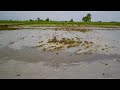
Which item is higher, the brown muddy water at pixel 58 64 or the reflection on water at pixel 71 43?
the reflection on water at pixel 71 43

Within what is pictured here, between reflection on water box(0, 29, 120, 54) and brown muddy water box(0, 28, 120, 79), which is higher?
reflection on water box(0, 29, 120, 54)

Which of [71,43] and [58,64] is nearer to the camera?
[58,64]

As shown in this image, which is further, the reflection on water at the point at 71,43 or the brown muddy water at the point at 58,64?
the reflection on water at the point at 71,43

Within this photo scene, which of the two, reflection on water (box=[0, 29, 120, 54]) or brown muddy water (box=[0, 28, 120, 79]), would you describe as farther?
reflection on water (box=[0, 29, 120, 54])
